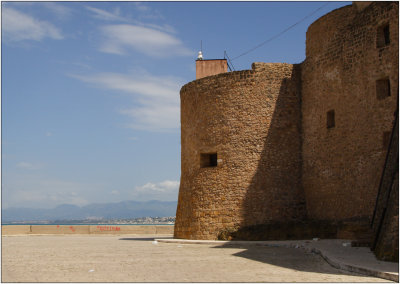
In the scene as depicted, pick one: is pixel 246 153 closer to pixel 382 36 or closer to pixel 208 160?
pixel 208 160

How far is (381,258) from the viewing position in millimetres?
9039

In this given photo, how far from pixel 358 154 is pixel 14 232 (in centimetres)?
1889

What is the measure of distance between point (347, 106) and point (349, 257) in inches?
231

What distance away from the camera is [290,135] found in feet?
54.0

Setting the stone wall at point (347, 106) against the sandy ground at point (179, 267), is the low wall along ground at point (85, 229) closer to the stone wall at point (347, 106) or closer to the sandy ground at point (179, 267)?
the stone wall at point (347, 106)

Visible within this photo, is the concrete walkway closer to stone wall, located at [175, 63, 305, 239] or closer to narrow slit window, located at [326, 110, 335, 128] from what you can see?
stone wall, located at [175, 63, 305, 239]

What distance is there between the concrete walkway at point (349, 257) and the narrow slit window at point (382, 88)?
396cm

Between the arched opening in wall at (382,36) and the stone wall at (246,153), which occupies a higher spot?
the arched opening in wall at (382,36)

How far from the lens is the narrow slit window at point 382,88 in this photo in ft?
43.2

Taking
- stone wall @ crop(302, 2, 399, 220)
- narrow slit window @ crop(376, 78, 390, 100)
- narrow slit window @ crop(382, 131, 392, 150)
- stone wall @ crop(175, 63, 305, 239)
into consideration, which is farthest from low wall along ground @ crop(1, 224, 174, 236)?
narrow slit window @ crop(376, 78, 390, 100)

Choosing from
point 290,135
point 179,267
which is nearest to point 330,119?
point 290,135

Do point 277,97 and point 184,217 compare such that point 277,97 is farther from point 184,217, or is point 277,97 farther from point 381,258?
point 381,258

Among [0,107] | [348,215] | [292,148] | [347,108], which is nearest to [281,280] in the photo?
[0,107]

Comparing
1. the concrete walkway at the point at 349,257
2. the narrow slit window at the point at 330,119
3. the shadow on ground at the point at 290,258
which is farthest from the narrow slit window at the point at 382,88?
the shadow on ground at the point at 290,258
